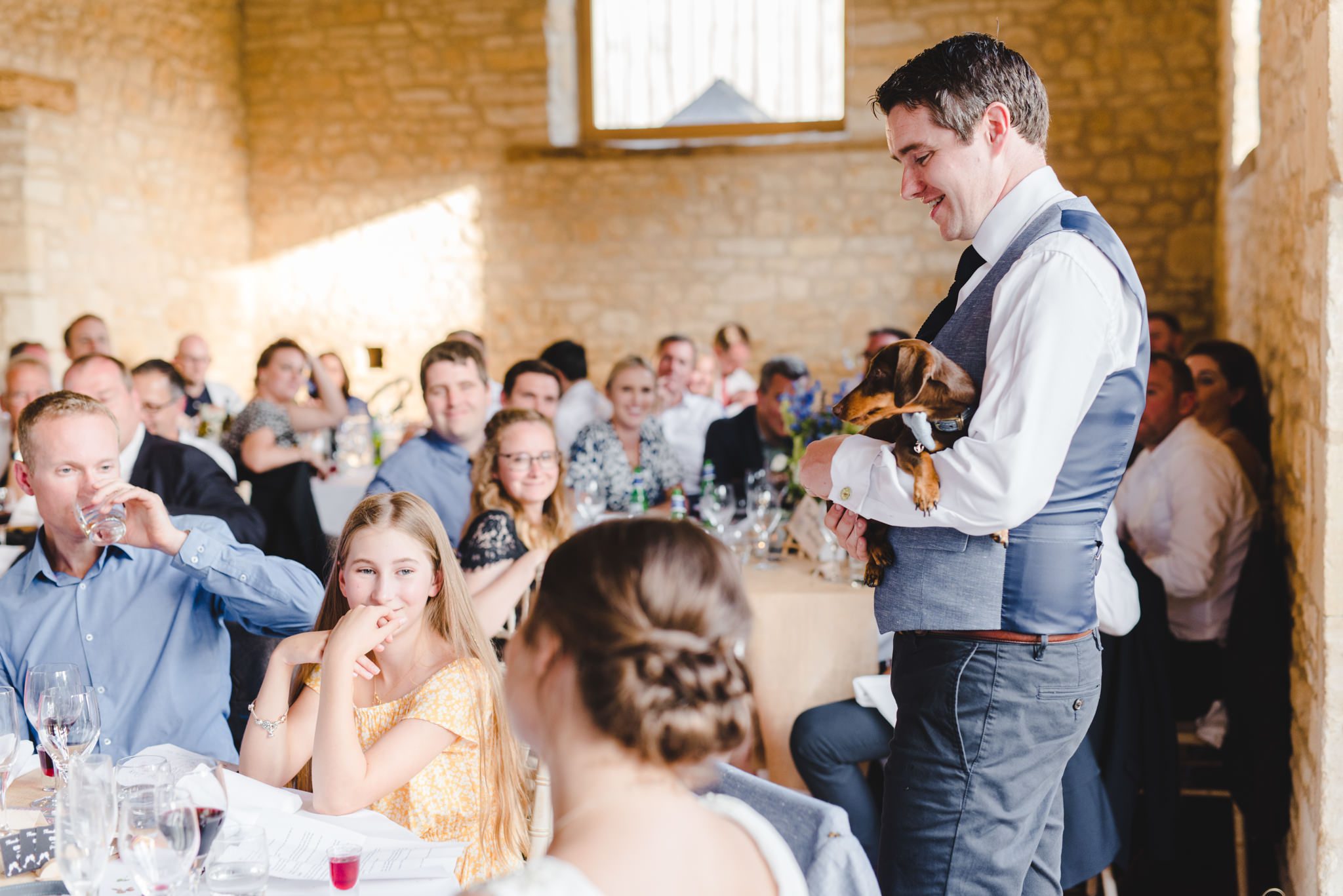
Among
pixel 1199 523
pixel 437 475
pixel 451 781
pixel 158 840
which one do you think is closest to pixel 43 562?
pixel 451 781

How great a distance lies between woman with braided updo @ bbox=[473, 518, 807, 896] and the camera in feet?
3.33

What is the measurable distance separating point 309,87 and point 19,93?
2.52 meters

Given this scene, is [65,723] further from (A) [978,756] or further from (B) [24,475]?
(A) [978,756]

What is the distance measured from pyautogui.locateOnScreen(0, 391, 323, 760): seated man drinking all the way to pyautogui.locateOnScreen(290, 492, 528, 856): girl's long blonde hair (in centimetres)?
22

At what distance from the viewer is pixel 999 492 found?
4.89 ft

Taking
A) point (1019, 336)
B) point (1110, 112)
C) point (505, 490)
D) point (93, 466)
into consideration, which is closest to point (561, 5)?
point (1110, 112)

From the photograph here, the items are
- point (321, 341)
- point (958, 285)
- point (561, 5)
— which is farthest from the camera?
point (321, 341)

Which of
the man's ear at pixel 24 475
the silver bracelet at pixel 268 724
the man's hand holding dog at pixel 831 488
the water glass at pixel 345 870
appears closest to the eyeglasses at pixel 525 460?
the man's ear at pixel 24 475

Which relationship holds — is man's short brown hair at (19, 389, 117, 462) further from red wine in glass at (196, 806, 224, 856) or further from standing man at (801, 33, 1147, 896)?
standing man at (801, 33, 1147, 896)

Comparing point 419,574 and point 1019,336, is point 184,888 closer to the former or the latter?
point 419,574

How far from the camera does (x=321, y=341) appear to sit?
927 cm

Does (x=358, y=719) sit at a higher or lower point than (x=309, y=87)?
lower

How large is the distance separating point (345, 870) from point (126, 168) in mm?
8038

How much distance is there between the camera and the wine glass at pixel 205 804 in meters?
1.27
